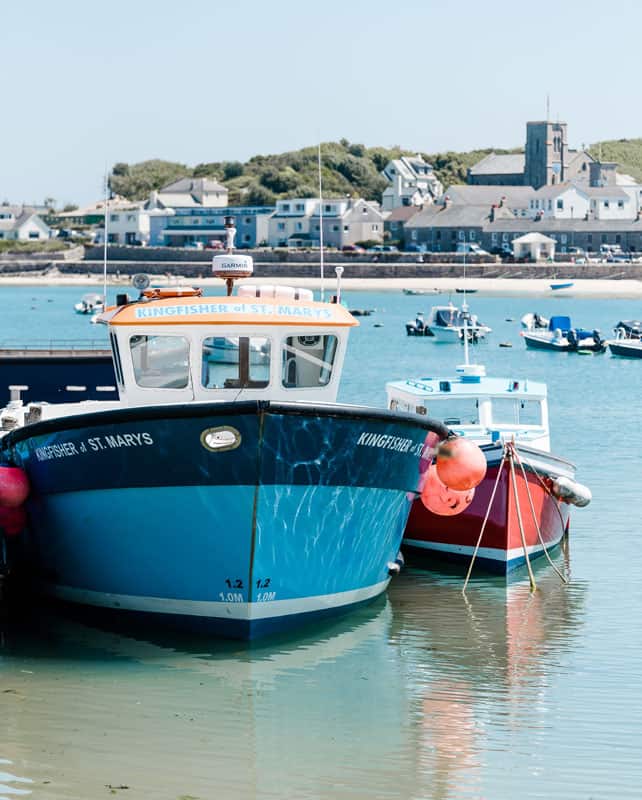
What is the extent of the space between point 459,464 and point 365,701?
3.14 m

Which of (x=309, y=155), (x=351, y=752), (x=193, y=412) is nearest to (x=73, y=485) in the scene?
(x=193, y=412)

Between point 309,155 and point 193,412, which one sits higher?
point 309,155

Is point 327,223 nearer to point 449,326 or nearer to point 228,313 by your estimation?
point 449,326

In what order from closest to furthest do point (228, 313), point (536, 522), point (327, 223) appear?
point (228, 313)
point (536, 522)
point (327, 223)

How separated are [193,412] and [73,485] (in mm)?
2016

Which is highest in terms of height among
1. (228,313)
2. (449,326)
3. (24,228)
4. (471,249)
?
(24,228)

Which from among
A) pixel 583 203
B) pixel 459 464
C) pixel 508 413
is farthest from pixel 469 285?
pixel 459 464

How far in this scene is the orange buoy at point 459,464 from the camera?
15.8m

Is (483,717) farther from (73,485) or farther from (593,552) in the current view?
(593,552)

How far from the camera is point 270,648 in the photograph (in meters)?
15.0

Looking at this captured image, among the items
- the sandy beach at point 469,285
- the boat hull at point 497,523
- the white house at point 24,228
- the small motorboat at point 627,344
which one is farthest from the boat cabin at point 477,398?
the white house at point 24,228

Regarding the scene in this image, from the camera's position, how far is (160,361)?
1559cm

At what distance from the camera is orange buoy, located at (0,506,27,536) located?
16.1 metres

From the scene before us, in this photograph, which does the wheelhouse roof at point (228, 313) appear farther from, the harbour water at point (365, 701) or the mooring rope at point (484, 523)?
the mooring rope at point (484, 523)
